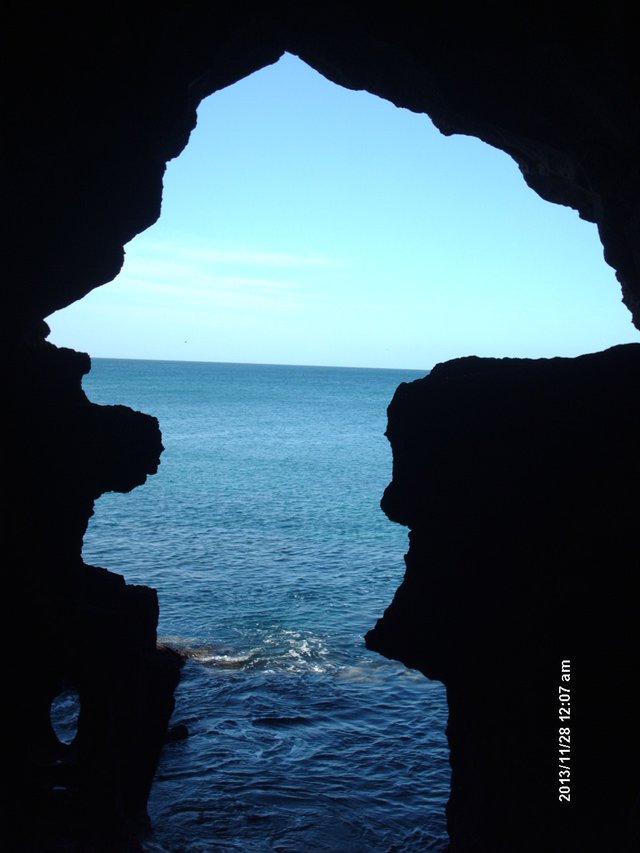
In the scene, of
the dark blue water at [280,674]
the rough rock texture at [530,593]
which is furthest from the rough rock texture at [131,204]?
the dark blue water at [280,674]

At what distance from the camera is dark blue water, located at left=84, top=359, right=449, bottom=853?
52.7 ft

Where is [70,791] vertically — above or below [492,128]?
below

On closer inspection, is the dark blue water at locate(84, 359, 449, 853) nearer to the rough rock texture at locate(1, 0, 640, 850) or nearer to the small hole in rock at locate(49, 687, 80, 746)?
the rough rock texture at locate(1, 0, 640, 850)

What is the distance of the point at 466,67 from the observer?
15328mm

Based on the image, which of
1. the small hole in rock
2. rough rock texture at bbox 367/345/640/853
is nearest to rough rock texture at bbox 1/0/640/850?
rough rock texture at bbox 367/345/640/853

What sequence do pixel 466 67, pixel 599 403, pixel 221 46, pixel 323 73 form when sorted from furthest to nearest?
pixel 323 73 < pixel 221 46 < pixel 466 67 < pixel 599 403

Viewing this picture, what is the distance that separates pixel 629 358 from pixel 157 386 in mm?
181439

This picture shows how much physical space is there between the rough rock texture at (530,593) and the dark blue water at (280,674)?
13.1 ft

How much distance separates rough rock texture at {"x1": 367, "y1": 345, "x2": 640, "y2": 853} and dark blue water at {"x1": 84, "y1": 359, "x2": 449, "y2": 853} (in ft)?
13.1

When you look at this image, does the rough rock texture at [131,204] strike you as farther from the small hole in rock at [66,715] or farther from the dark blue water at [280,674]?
the small hole in rock at [66,715]

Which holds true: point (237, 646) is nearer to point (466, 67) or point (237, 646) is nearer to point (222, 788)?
point (222, 788)

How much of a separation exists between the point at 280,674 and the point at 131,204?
15736 mm

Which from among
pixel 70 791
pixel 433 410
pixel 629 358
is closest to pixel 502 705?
pixel 433 410

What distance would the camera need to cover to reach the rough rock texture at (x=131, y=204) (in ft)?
41.4
